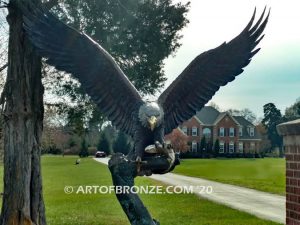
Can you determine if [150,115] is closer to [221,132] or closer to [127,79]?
[127,79]

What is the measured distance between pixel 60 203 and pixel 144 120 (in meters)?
9.98

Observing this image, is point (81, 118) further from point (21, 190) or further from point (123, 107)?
point (123, 107)

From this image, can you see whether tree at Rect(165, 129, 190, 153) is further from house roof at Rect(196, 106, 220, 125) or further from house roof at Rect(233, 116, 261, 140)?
house roof at Rect(233, 116, 261, 140)

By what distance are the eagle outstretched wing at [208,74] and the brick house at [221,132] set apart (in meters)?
52.8

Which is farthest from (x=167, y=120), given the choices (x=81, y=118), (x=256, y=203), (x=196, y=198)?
(x=196, y=198)

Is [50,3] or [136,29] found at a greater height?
[50,3]

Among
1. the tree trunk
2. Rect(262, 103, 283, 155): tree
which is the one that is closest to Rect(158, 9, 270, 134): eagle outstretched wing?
the tree trunk

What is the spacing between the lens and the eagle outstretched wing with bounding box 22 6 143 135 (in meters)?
5.00

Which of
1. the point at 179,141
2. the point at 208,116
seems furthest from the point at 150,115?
the point at 208,116

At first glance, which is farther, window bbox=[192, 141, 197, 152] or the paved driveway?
window bbox=[192, 141, 197, 152]

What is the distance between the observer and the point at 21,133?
26.0 feet

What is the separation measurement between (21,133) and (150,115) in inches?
150

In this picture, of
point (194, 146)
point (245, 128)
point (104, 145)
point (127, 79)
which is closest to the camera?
point (127, 79)

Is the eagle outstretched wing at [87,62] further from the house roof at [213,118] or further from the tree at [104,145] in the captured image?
the house roof at [213,118]
